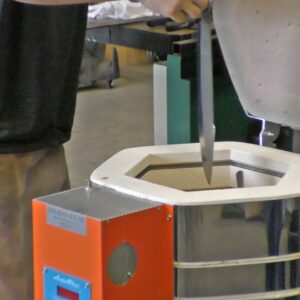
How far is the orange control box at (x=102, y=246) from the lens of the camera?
96cm

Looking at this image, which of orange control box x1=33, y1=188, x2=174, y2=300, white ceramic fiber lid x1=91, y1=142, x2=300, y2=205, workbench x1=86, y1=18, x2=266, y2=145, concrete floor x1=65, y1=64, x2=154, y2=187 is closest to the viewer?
orange control box x1=33, y1=188, x2=174, y2=300

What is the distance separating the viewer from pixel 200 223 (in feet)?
3.27

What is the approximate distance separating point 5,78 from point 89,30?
117cm

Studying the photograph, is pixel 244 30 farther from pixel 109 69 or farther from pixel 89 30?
pixel 109 69

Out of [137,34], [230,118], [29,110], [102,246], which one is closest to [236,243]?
[102,246]

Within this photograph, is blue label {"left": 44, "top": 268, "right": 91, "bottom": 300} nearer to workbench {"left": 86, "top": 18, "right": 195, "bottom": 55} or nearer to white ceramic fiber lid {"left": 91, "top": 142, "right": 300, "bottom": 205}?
white ceramic fiber lid {"left": 91, "top": 142, "right": 300, "bottom": 205}

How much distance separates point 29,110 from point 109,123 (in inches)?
123

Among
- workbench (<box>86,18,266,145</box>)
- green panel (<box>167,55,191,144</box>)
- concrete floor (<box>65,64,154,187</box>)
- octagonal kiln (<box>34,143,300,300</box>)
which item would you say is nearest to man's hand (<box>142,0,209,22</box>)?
octagonal kiln (<box>34,143,300,300</box>)

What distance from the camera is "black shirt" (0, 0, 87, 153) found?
1326 millimetres

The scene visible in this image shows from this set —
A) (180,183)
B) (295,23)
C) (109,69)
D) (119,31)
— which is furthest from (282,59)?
(109,69)

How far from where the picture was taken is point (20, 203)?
1.42 m

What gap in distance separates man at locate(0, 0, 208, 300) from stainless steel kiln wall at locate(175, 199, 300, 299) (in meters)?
0.47

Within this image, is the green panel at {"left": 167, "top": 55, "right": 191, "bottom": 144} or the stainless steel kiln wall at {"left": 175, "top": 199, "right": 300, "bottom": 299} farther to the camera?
the green panel at {"left": 167, "top": 55, "right": 191, "bottom": 144}

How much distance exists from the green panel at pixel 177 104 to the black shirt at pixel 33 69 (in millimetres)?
717
